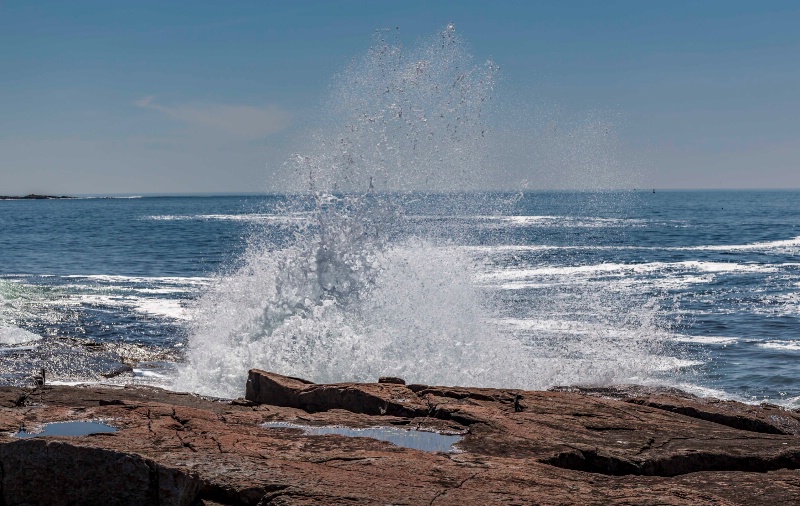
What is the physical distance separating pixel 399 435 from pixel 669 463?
68.2 inches

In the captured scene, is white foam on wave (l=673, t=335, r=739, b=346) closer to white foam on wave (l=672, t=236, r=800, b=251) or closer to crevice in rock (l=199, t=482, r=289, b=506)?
crevice in rock (l=199, t=482, r=289, b=506)

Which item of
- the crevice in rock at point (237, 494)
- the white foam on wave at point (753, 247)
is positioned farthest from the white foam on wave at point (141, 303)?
the white foam on wave at point (753, 247)

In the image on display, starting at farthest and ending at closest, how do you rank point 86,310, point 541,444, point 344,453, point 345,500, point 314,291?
point 86,310
point 314,291
point 541,444
point 344,453
point 345,500

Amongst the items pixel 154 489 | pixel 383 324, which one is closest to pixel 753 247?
pixel 383 324

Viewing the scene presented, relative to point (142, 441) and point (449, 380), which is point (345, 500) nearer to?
point (142, 441)

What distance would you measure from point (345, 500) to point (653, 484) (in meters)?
1.70

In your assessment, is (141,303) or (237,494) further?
(141,303)

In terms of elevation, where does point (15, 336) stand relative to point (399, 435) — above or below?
below

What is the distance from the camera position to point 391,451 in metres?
4.93

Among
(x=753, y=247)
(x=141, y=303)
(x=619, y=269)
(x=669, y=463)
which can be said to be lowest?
(x=141, y=303)

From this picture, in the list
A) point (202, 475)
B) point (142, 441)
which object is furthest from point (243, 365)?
point (202, 475)

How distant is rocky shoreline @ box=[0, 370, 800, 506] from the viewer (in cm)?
427

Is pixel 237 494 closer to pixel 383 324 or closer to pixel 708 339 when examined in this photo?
pixel 383 324

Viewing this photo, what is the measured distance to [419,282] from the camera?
13.5 m
